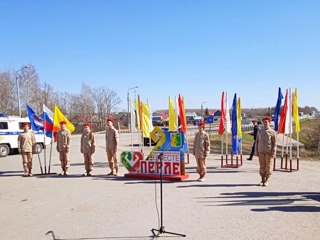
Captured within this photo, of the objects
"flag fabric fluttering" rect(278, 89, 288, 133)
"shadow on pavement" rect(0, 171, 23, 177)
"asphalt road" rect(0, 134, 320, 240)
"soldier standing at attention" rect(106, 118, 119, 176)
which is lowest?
"asphalt road" rect(0, 134, 320, 240)

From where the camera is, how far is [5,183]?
10734 millimetres

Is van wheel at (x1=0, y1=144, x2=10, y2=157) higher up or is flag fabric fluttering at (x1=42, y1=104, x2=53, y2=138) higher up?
flag fabric fluttering at (x1=42, y1=104, x2=53, y2=138)

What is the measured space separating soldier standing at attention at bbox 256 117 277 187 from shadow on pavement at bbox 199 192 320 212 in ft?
3.56

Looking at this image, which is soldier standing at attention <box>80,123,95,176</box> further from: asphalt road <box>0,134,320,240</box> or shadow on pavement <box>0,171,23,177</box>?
shadow on pavement <box>0,171,23,177</box>

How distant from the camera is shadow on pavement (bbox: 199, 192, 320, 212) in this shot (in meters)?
6.83

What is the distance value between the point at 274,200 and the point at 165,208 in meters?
2.65

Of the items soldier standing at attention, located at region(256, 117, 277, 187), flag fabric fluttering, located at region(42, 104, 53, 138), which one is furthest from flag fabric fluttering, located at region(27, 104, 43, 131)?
soldier standing at attention, located at region(256, 117, 277, 187)

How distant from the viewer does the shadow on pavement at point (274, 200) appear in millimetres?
6832

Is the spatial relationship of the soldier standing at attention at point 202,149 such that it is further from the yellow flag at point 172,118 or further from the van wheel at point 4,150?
the van wheel at point 4,150

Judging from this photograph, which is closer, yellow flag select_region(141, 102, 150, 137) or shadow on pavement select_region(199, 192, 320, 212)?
shadow on pavement select_region(199, 192, 320, 212)

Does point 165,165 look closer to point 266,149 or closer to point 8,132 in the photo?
point 266,149

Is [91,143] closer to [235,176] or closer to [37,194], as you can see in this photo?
[37,194]

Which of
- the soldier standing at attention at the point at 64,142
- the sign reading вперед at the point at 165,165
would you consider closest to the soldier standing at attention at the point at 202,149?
the sign reading вперед at the point at 165,165

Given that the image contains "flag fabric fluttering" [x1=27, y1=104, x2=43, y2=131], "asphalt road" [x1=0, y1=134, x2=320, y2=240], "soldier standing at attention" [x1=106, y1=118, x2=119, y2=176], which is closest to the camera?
"asphalt road" [x1=0, y1=134, x2=320, y2=240]
